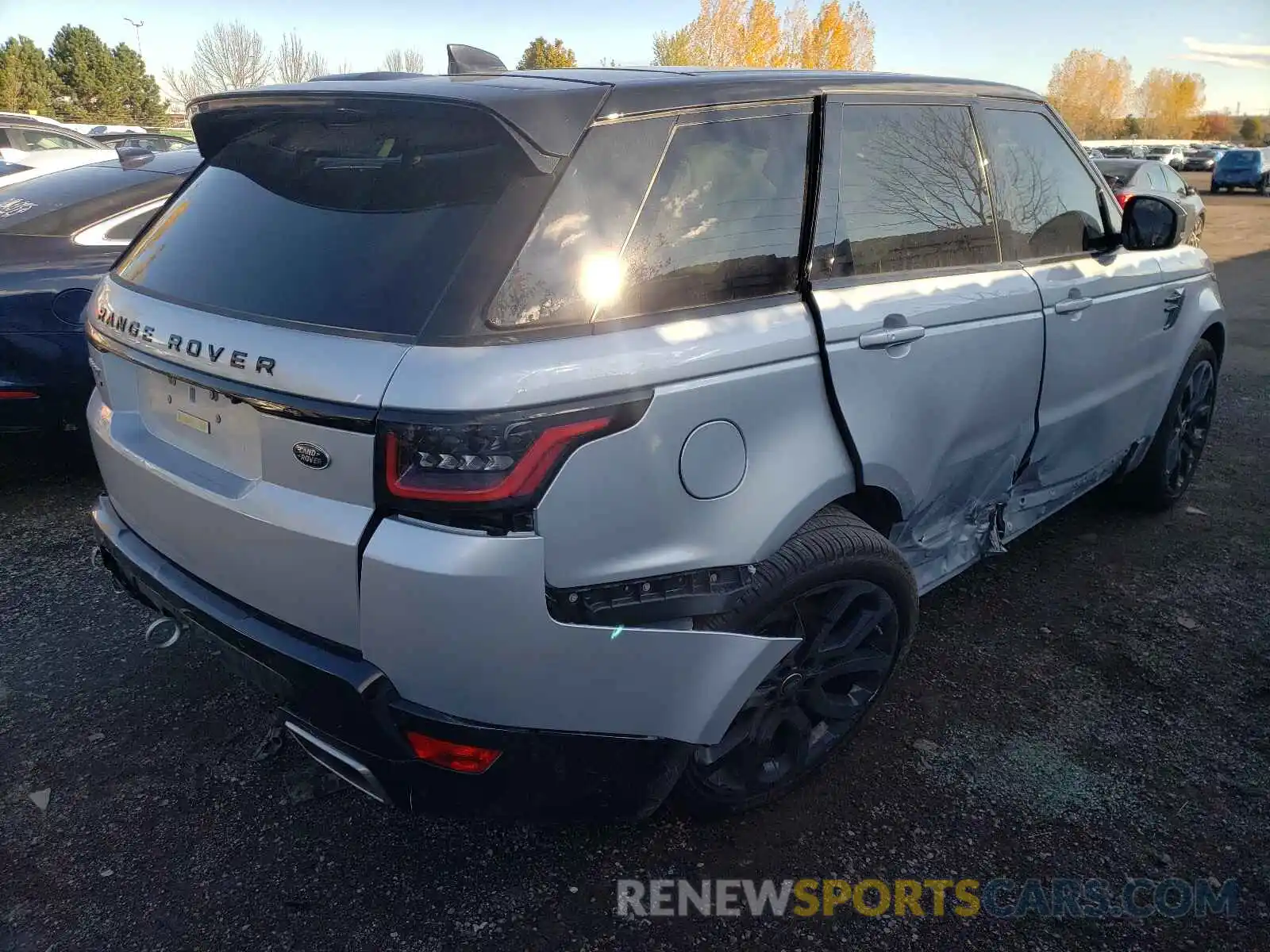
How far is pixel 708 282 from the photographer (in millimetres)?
2057

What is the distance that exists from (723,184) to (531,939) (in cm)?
180

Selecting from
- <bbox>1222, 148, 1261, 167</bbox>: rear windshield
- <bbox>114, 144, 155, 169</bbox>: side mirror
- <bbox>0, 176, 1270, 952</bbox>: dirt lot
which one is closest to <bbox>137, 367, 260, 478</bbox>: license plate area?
<bbox>0, 176, 1270, 952</bbox>: dirt lot

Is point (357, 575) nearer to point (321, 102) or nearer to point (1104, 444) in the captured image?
point (321, 102)

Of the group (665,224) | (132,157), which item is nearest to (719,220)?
(665,224)

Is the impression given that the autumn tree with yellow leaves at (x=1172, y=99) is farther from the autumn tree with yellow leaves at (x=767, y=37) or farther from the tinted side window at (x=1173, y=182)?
the tinted side window at (x=1173, y=182)

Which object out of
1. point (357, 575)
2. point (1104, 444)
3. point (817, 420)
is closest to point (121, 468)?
point (357, 575)

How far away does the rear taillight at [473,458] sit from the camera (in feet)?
5.45

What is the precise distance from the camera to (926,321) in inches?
97.7

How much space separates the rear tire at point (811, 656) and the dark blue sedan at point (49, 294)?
134 inches

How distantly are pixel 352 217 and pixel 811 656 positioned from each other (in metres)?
1.57

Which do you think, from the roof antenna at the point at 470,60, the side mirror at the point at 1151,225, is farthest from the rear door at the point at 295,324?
the side mirror at the point at 1151,225

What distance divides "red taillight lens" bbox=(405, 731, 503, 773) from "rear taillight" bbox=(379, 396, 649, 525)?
19.8 inches

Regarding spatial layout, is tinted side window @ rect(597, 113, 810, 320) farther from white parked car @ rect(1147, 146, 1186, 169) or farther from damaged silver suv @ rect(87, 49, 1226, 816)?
white parked car @ rect(1147, 146, 1186, 169)

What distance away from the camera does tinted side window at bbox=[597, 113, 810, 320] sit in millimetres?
1951
